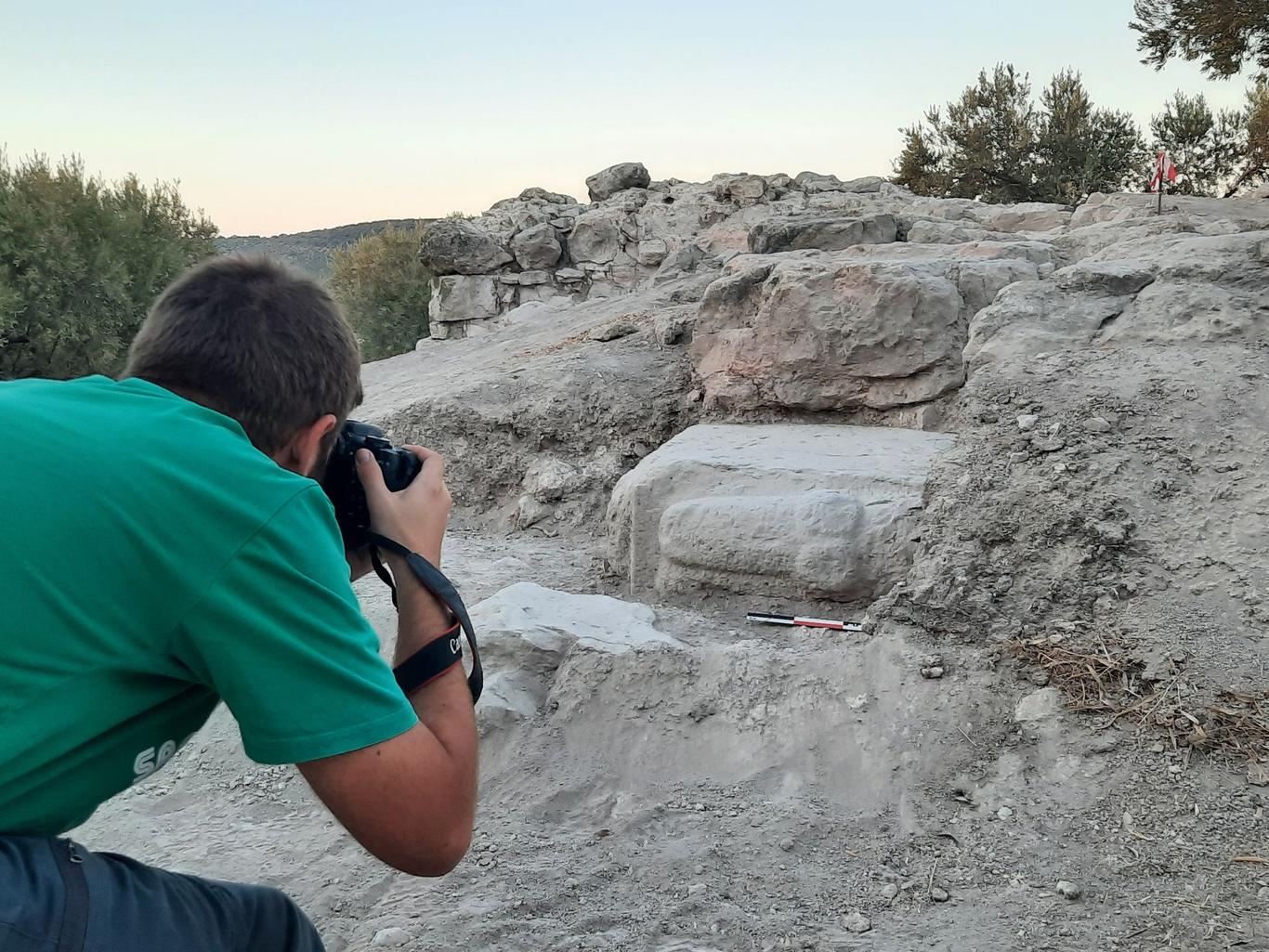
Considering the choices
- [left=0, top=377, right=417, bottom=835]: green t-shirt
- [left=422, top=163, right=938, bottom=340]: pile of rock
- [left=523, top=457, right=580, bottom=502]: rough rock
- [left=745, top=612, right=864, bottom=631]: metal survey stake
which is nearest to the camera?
[left=0, top=377, right=417, bottom=835]: green t-shirt

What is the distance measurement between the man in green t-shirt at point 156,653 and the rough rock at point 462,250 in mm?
11890

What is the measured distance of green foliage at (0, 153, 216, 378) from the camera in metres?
12.6

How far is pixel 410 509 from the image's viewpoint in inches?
60.6

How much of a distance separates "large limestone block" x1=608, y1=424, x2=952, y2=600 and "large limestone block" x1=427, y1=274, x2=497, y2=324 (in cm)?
875

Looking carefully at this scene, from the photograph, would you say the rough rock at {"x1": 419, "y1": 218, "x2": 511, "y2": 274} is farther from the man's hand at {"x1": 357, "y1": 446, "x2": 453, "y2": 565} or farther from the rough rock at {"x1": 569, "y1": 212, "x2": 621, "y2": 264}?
the man's hand at {"x1": 357, "y1": 446, "x2": 453, "y2": 565}

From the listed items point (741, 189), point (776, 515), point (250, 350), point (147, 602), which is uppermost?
point (741, 189)

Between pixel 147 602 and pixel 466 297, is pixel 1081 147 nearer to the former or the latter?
pixel 466 297

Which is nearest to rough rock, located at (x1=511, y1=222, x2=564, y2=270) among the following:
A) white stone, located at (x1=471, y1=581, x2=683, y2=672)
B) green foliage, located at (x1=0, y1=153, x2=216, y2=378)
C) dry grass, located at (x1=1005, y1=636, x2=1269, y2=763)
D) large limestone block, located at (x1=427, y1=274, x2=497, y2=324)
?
large limestone block, located at (x1=427, y1=274, x2=497, y2=324)

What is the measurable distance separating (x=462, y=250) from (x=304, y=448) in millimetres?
11896

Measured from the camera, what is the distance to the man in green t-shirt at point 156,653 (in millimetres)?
1085

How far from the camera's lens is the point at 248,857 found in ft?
8.93

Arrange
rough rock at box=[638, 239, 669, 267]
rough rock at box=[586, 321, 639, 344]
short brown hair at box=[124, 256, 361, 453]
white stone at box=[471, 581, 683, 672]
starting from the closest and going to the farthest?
short brown hair at box=[124, 256, 361, 453] → white stone at box=[471, 581, 683, 672] → rough rock at box=[586, 321, 639, 344] → rough rock at box=[638, 239, 669, 267]

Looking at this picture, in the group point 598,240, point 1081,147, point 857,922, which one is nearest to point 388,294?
point 598,240

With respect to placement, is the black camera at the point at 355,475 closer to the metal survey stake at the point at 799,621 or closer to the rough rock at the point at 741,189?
the metal survey stake at the point at 799,621
